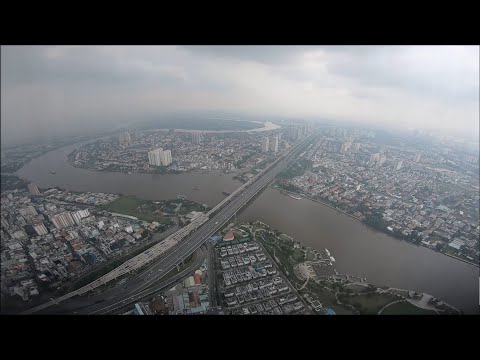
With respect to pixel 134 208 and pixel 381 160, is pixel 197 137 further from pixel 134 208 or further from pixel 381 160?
pixel 381 160

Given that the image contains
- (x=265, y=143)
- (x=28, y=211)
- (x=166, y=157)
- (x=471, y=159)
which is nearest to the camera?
(x=28, y=211)

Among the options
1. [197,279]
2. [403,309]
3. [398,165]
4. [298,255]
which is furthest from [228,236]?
[398,165]

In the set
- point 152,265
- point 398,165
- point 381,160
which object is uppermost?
point 381,160

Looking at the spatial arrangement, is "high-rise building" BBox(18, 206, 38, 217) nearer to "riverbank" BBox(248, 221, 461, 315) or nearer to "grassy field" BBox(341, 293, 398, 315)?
"riverbank" BBox(248, 221, 461, 315)

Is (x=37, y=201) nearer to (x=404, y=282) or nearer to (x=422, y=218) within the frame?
(x=404, y=282)

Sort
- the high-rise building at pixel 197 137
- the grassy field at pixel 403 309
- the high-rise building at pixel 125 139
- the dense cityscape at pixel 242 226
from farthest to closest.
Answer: the high-rise building at pixel 197 137 → the high-rise building at pixel 125 139 → the dense cityscape at pixel 242 226 → the grassy field at pixel 403 309

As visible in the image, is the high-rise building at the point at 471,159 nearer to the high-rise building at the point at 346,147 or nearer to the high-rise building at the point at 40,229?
the high-rise building at the point at 346,147

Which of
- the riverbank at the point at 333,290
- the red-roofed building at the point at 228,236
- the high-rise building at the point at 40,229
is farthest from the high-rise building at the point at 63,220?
the riverbank at the point at 333,290
